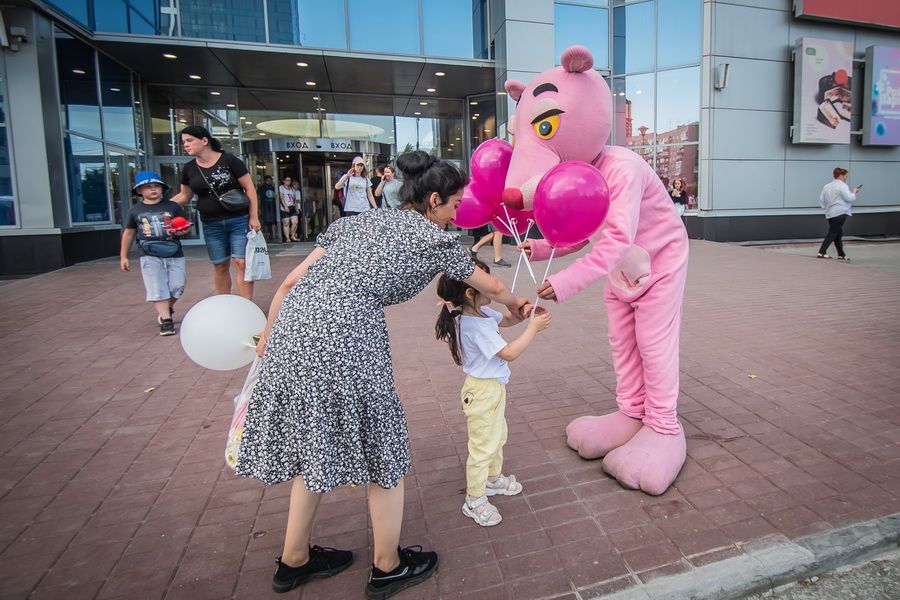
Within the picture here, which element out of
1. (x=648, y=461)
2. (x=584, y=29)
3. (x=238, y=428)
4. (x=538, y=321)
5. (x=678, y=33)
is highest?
(x=584, y=29)

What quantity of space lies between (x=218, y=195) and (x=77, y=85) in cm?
838

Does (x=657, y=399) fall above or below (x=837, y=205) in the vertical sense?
below

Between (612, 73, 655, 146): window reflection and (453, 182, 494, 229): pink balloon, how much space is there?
13508mm

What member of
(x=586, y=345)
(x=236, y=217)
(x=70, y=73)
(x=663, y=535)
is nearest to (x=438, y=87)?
(x=70, y=73)

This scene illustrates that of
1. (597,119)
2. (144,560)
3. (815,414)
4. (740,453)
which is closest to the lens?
(144,560)

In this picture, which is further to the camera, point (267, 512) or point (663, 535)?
point (267, 512)

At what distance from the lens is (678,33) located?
47.4ft

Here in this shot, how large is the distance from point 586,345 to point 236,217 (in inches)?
152

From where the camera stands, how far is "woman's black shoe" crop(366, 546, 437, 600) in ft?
7.04

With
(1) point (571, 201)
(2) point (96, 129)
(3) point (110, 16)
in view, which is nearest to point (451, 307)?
(1) point (571, 201)

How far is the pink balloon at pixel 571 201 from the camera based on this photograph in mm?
2338

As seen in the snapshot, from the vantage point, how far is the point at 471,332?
2561 mm

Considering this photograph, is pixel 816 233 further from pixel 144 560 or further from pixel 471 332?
pixel 144 560

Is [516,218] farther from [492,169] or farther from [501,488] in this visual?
[501,488]
